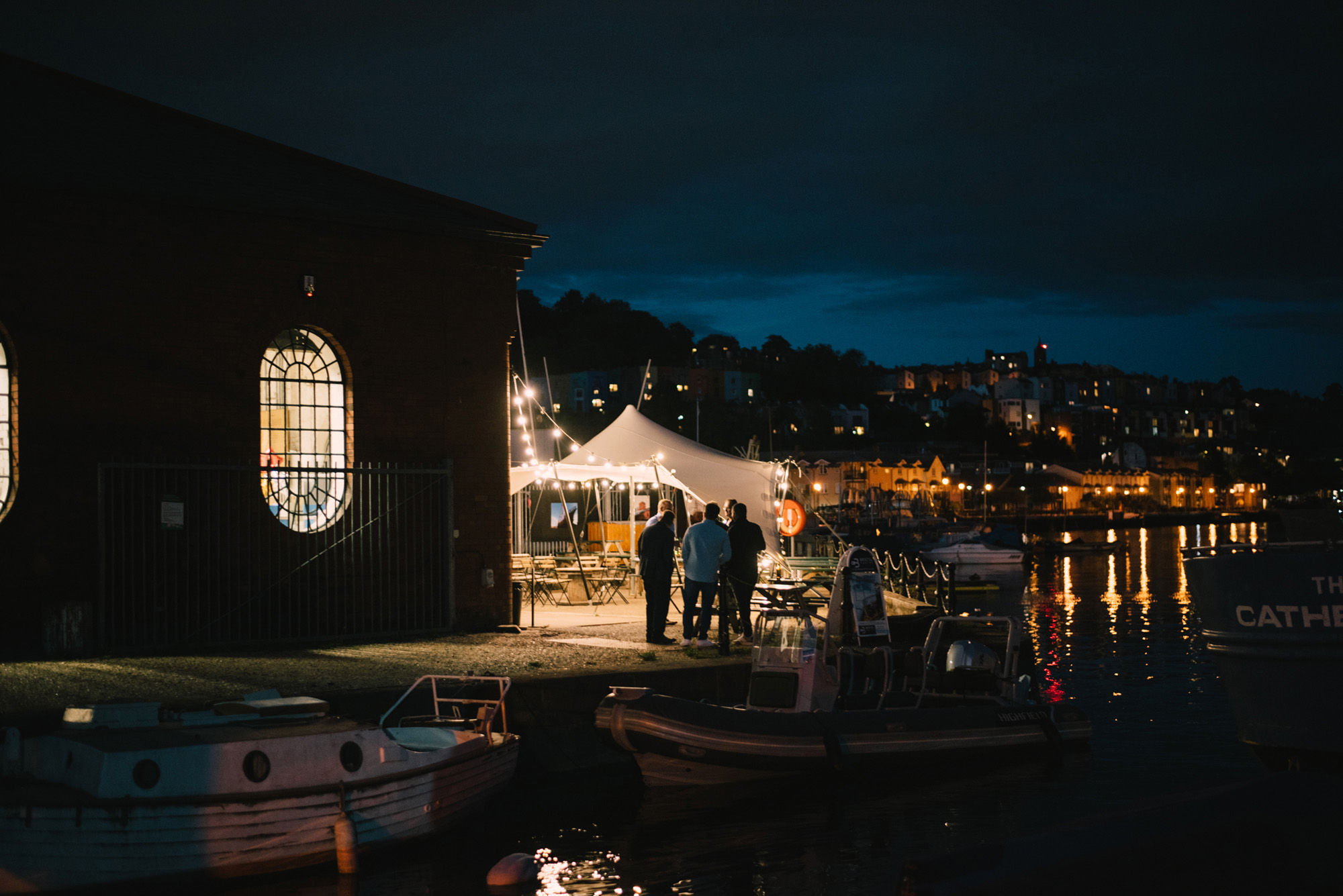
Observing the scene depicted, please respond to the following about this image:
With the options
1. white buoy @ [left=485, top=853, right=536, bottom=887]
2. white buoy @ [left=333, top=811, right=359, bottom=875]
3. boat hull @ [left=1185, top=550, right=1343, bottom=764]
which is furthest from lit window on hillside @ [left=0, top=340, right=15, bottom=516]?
boat hull @ [left=1185, top=550, right=1343, bottom=764]

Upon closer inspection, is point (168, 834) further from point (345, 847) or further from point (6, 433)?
point (6, 433)

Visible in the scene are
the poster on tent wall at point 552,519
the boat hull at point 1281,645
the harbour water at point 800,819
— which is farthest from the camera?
the poster on tent wall at point 552,519

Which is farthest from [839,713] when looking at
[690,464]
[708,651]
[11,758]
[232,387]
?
[690,464]

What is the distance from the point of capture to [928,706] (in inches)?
525

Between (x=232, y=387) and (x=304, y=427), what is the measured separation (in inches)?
42.8

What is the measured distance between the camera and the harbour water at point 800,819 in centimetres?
901

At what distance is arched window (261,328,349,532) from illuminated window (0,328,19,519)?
8.97 ft

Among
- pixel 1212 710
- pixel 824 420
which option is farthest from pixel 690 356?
pixel 1212 710

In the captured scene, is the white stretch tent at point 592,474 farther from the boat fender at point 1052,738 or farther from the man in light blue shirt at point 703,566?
the boat fender at point 1052,738

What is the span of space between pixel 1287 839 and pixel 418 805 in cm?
637

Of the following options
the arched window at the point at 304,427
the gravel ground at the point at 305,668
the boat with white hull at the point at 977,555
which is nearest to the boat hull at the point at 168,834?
the gravel ground at the point at 305,668

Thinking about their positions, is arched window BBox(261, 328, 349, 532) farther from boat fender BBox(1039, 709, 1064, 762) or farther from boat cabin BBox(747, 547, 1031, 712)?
boat fender BBox(1039, 709, 1064, 762)

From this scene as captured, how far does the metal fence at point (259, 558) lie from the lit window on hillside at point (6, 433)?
3.24ft

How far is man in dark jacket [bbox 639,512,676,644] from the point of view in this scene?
49.5 feet
